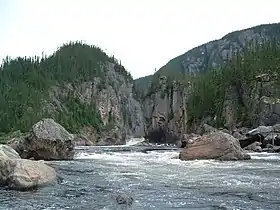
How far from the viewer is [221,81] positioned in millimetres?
121750

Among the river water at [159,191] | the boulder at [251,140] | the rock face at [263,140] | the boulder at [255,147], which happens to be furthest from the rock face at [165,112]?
the river water at [159,191]

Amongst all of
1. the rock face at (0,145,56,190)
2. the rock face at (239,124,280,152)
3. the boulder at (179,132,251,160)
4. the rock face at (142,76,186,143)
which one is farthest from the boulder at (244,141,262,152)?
the rock face at (142,76,186,143)

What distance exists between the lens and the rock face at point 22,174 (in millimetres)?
22719

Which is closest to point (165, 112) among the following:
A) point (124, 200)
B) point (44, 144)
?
point (44, 144)

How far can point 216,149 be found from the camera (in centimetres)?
4047

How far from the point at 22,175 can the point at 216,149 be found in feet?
71.2

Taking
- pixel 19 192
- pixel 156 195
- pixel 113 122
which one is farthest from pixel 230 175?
pixel 113 122

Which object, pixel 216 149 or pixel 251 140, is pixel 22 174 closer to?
pixel 216 149

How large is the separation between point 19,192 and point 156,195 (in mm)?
6587

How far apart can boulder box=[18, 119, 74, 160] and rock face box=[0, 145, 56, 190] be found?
17.7m

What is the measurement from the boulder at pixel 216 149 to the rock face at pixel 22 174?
1905 centimetres

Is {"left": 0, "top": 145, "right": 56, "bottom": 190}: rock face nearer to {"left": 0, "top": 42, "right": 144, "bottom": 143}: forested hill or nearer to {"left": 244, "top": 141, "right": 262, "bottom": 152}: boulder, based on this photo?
{"left": 244, "top": 141, "right": 262, "bottom": 152}: boulder

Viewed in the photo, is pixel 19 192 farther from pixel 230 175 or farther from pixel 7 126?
pixel 7 126

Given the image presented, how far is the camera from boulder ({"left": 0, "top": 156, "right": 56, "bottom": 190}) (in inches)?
894
